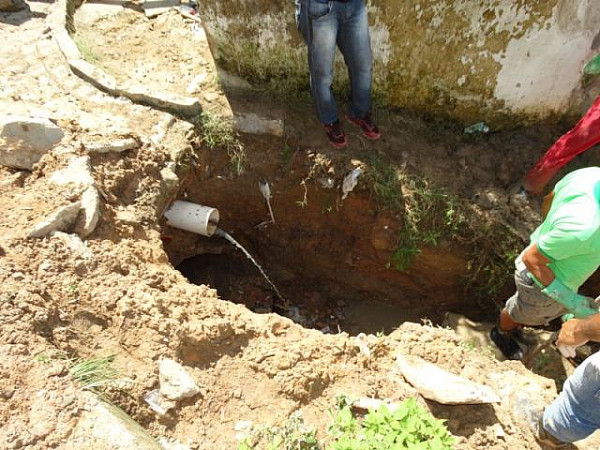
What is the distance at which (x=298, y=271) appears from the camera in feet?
14.4

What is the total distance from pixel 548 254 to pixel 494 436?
3.25 feet

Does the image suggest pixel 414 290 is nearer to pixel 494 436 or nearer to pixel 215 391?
pixel 494 436

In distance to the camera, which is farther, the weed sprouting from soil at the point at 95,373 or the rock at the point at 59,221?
the rock at the point at 59,221

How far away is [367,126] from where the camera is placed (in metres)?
3.61

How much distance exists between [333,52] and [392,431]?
2419 millimetres

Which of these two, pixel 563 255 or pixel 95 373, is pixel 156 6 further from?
pixel 563 255

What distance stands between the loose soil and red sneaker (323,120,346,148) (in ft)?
0.28

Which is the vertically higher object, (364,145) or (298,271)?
(364,145)

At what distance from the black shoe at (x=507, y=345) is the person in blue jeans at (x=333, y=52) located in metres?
1.90

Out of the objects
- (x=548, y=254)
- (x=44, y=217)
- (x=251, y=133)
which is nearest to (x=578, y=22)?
(x=548, y=254)

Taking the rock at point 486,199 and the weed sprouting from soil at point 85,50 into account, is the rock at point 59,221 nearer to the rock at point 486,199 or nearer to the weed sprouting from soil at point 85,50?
the weed sprouting from soil at point 85,50

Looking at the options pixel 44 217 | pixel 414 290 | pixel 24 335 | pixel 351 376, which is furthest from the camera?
pixel 414 290

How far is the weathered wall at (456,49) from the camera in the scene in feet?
10.6

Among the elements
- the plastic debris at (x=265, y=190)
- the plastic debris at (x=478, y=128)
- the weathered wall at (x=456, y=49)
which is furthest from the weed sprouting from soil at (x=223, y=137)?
the plastic debris at (x=478, y=128)
